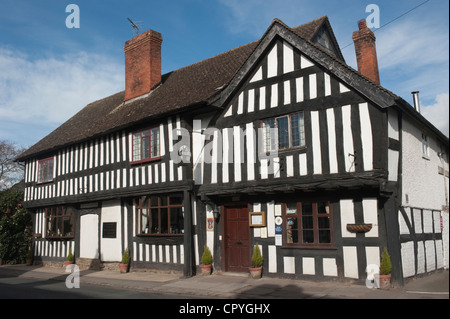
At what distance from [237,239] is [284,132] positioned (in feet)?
12.8

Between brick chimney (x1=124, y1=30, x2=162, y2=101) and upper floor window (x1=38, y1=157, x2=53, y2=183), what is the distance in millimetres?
5432

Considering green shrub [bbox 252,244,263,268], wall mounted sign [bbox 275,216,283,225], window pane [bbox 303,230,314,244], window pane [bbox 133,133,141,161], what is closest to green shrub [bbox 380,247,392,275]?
window pane [bbox 303,230,314,244]

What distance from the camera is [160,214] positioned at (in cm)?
1523

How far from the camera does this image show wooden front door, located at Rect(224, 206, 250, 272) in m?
13.1

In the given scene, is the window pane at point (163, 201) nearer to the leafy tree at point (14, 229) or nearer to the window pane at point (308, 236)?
the window pane at point (308, 236)

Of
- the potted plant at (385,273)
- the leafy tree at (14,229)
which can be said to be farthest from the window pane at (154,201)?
the leafy tree at (14,229)

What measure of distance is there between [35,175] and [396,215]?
60.5ft

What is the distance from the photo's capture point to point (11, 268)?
63.8 feet

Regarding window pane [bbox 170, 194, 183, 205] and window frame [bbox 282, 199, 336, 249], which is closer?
window frame [bbox 282, 199, 336, 249]

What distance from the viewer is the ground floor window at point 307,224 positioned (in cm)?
1132

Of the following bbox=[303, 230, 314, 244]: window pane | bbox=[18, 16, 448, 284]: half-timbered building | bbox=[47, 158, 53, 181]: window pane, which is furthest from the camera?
bbox=[47, 158, 53, 181]: window pane

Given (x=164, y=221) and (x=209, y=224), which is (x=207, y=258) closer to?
(x=209, y=224)

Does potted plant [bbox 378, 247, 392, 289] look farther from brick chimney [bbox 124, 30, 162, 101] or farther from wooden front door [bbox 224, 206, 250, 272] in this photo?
brick chimney [bbox 124, 30, 162, 101]
